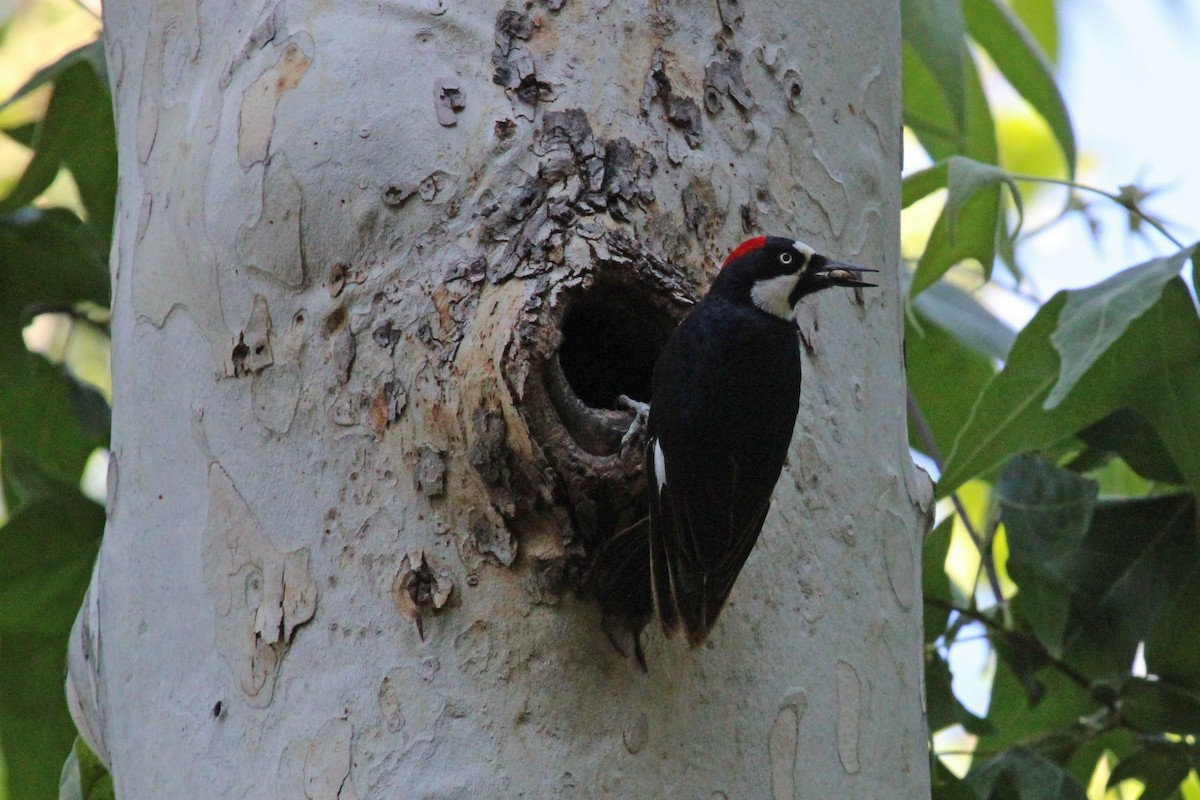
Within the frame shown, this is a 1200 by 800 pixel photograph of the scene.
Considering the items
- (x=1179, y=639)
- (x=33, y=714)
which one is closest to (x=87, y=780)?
(x=33, y=714)

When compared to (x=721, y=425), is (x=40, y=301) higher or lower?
lower

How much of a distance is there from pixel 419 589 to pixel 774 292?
623 mm

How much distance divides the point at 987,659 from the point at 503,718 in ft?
5.34

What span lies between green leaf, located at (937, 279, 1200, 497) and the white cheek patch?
506 millimetres

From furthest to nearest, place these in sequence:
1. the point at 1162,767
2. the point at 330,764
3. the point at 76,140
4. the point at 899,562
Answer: the point at 76,140 → the point at 1162,767 → the point at 899,562 → the point at 330,764

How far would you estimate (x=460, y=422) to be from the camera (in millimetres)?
1691

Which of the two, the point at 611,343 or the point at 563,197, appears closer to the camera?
the point at 563,197

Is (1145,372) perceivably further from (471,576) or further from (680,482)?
(471,576)

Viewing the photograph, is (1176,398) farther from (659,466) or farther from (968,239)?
(659,466)

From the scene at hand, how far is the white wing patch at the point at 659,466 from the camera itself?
1.78m

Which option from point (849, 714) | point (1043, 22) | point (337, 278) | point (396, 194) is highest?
point (1043, 22)

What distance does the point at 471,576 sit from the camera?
1.68 m

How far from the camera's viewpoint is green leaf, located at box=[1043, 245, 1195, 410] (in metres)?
2.07

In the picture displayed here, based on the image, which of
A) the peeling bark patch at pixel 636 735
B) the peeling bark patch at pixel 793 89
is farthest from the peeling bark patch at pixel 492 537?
the peeling bark patch at pixel 793 89
